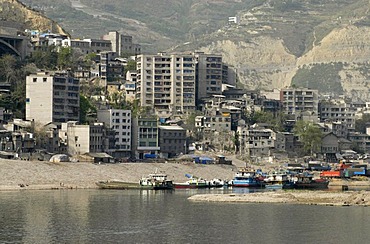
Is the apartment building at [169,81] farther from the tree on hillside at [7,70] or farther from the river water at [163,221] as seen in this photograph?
the river water at [163,221]

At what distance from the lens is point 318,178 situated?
452 feet

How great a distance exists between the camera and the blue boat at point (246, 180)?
128m

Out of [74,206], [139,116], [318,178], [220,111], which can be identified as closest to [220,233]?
[74,206]

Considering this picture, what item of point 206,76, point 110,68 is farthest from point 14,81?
point 206,76

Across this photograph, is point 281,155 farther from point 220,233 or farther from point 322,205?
point 220,233

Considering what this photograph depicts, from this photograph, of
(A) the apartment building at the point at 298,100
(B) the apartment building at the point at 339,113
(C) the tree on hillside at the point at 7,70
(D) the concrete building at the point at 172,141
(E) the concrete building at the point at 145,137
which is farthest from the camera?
(B) the apartment building at the point at 339,113

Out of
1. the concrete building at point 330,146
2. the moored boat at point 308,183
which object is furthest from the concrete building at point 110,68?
the moored boat at point 308,183

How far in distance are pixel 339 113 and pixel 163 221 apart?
333 ft

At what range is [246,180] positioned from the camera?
5044 inches

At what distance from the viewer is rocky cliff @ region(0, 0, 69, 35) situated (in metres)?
182

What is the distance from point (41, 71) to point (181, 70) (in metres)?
23.6

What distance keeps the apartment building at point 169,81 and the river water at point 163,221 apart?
57.0 m

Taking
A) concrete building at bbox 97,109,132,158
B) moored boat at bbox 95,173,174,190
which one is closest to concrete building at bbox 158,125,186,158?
concrete building at bbox 97,109,132,158

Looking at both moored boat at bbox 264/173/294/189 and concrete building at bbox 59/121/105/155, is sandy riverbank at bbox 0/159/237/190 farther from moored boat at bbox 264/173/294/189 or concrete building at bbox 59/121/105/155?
moored boat at bbox 264/173/294/189
